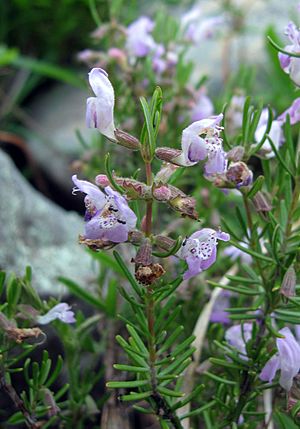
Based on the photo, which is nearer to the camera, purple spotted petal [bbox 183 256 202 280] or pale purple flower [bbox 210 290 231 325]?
purple spotted petal [bbox 183 256 202 280]

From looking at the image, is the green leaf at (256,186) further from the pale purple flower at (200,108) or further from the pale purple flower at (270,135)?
the pale purple flower at (200,108)

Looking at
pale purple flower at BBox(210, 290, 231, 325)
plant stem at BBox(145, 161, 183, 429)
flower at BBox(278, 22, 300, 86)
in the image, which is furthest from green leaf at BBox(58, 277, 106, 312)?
flower at BBox(278, 22, 300, 86)

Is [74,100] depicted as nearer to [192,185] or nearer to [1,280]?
[192,185]

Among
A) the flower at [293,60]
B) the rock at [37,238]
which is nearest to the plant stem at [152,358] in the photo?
the flower at [293,60]

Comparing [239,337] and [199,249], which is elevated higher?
[199,249]

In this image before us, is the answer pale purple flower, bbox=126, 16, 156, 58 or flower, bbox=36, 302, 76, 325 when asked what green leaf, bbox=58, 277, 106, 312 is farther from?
pale purple flower, bbox=126, 16, 156, 58

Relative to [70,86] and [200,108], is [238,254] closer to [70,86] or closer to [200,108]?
[200,108]

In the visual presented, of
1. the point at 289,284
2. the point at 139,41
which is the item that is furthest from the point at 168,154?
the point at 139,41
